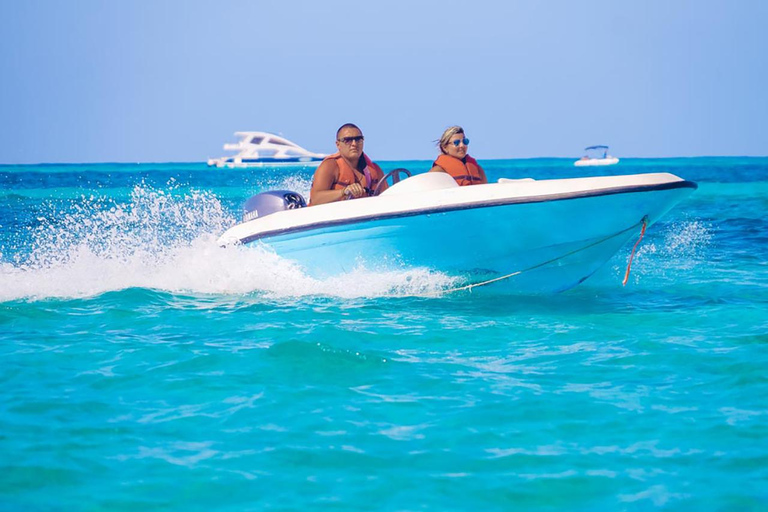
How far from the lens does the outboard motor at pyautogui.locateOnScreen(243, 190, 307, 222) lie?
7.36 metres

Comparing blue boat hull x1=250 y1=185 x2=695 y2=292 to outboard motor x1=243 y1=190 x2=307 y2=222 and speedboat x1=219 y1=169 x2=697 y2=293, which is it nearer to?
speedboat x1=219 y1=169 x2=697 y2=293

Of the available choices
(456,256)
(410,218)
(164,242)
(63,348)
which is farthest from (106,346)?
(164,242)

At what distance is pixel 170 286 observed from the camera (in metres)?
7.64

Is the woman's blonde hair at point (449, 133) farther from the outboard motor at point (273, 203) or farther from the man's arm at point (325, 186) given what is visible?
the outboard motor at point (273, 203)

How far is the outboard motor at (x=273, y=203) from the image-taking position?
736cm

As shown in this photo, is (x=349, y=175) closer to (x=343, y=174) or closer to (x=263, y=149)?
(x=343, y=174)

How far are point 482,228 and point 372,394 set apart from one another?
2522 millimetres

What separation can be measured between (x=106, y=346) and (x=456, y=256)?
278 centimetres

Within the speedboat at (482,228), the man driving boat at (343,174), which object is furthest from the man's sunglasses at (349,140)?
the speedboat at (482,228)

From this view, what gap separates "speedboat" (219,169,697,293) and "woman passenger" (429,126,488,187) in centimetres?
41

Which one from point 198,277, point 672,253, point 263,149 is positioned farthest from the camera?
point 263,149

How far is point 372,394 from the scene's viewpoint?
13.0ft

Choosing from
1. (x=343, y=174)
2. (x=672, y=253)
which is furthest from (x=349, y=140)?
(x=672, y=253)

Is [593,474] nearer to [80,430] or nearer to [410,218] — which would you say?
[80,430]
